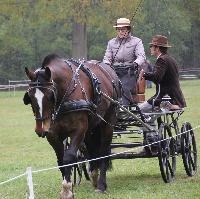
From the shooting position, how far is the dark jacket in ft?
31.3

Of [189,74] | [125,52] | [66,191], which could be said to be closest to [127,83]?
[125,52]

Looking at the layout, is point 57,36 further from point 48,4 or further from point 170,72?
point 170,72

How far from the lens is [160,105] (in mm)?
9820

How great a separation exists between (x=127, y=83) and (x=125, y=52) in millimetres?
481

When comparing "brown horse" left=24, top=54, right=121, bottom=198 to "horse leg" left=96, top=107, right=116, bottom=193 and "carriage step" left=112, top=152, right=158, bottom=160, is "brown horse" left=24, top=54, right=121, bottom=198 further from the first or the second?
"carriage step" left=112, top=152, right=158, bottom=160

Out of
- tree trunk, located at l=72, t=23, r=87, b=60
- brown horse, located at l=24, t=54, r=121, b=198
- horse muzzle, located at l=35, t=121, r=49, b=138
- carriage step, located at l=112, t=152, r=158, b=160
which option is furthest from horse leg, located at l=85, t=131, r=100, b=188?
tree trunk, located at l=72, t=23, r=87, b=60

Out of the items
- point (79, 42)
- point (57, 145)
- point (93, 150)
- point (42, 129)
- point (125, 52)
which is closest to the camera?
point (42, 129)

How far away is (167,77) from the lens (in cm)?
974

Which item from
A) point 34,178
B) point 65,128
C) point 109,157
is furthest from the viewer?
point 34,178

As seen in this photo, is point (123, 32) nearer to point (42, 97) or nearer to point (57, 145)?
point (57, 145)

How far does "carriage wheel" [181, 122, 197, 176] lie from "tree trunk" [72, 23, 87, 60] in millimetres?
27245

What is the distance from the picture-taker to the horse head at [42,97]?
725 centimetres

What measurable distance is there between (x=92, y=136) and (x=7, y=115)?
17553 millimetres

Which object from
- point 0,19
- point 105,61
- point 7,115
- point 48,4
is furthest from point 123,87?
point 0,19
